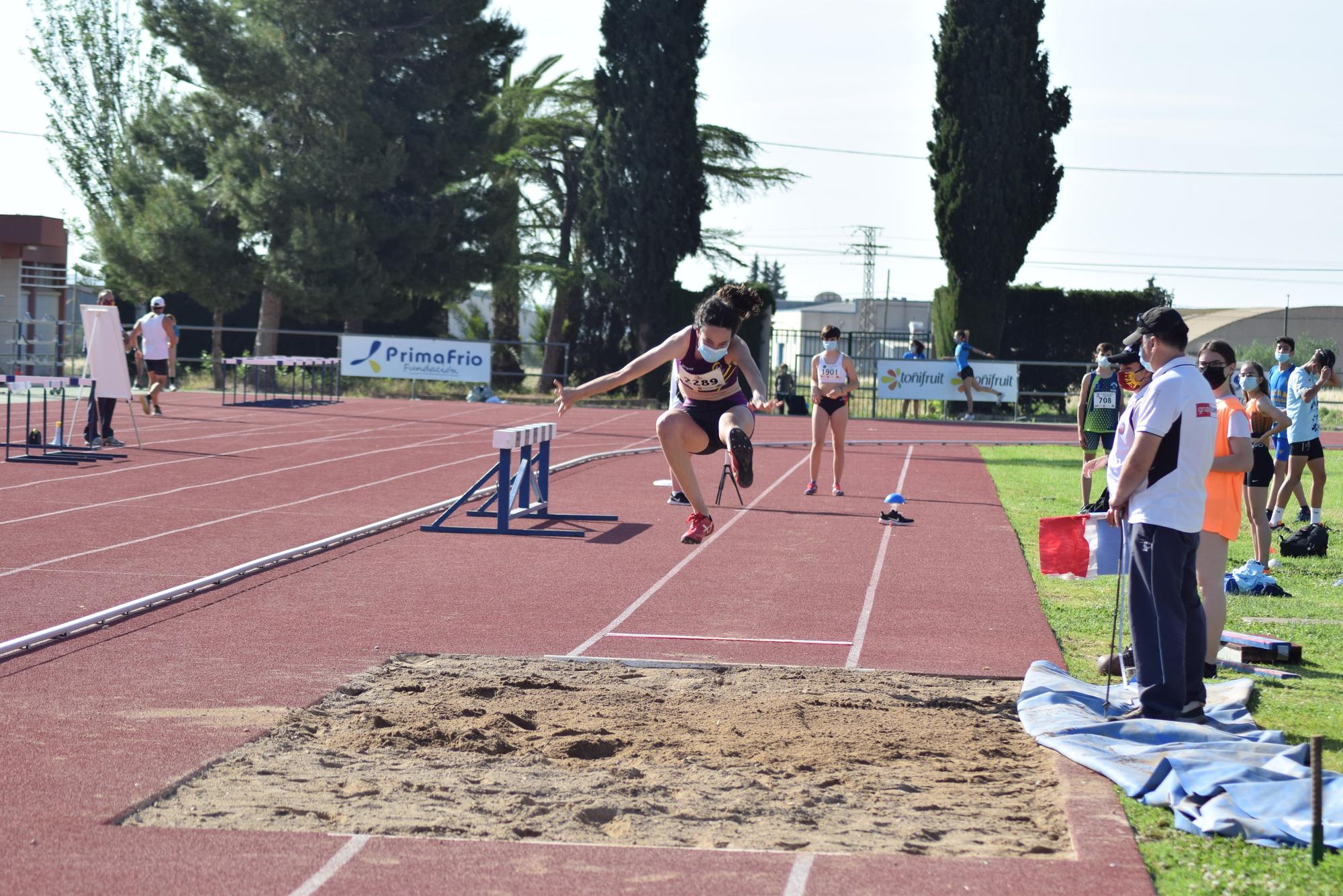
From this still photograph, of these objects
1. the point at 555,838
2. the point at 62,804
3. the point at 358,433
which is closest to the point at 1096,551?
the point at 555,838

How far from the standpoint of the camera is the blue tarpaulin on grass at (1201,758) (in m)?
4.83

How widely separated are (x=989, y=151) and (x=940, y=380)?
6193 mm

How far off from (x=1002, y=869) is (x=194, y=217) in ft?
108

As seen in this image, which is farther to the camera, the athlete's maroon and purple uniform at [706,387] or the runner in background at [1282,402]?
the runner in background at [1282,402]

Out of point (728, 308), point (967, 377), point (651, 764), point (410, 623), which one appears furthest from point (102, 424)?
point (967, 377)

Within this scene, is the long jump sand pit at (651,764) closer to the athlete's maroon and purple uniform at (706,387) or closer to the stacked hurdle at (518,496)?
the athlete's maroon and purple uniform at (706,387)

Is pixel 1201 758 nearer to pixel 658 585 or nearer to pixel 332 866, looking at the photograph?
pixel 332 866

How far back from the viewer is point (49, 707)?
20.5 ft

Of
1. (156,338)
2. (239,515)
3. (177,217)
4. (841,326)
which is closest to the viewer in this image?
(239,515)

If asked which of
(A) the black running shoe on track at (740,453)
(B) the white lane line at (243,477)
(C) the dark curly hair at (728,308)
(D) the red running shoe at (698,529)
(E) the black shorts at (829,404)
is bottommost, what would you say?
(B) the white lane line at (243,477)

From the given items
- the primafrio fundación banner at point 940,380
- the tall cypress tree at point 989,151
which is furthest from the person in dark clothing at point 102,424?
the tall cypress tree at point 989,151

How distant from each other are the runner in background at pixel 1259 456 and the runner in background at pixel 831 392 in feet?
14.8

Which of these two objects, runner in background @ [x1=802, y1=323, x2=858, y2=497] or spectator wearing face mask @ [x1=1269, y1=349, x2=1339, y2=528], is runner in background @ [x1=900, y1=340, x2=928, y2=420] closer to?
runner in background @ [x1=802, y1=323, x2=858, y2=497]

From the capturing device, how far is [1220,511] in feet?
22.7
